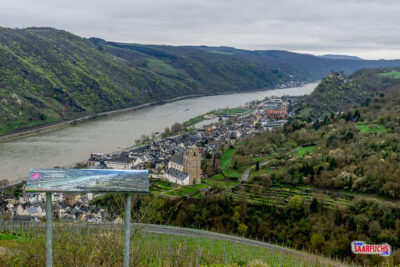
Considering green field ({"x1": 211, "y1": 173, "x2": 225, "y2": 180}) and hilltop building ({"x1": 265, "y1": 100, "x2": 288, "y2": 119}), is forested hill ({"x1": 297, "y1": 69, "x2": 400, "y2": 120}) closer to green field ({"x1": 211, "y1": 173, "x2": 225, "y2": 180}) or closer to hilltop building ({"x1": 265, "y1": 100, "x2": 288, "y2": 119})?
hilltop building ({"x1": 265, "y1": 100, "x2": 288, "y2": 119})

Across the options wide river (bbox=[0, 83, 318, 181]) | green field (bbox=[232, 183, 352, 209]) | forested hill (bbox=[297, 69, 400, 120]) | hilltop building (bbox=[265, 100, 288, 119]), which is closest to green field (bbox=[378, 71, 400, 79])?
forested hill (bbox=[297, 69, 400, 120])

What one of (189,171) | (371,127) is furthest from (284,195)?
(371,127)

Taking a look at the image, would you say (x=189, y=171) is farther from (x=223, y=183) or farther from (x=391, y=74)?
(x=391, y=74)

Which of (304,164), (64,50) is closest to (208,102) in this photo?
(64,50)

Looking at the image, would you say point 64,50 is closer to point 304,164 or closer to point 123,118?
point 123,118

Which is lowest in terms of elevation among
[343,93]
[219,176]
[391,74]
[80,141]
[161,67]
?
[219,176]
